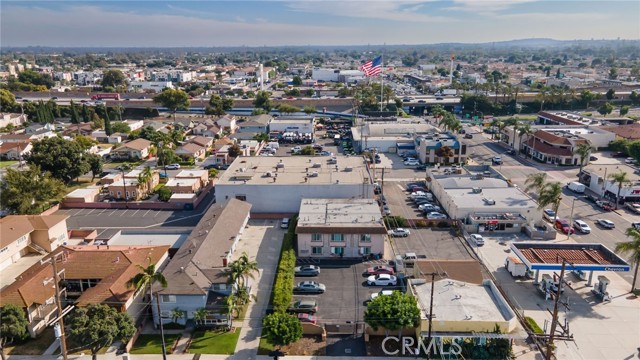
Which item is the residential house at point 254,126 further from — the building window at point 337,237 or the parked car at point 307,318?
the parked car at point 307,318

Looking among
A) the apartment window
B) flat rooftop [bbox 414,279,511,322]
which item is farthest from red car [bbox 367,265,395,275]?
the apartment window

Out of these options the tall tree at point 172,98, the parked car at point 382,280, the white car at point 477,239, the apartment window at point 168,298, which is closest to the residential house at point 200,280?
the apartment window at point 168,298

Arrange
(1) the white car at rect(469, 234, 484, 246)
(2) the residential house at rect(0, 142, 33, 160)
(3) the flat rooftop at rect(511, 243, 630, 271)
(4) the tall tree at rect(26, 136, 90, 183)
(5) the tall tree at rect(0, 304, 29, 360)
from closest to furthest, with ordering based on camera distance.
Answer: (5) the tall tree at rect(0, 304, 29, 360), (3) the flat rooftop at rect(511, 243, 630, 271), (1) the white car at rect(469, 234, 484, 246), (4) the tall tree at rect(26, 136, 90, 183), (2) the residential house at rect(0, 142, 33, 160)

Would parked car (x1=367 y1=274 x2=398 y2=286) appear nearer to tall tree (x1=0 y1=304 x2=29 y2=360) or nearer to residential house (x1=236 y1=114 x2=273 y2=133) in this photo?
tall tree (x1=0 y1=304 x2=29 y2=360)

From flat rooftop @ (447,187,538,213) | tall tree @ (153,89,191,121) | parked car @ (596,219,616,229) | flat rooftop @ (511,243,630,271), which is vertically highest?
tall tree @ (153,89,191,121)

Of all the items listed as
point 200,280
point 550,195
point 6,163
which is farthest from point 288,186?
point 6,163

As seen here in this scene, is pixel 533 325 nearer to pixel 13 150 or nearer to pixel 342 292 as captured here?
pixel 342 292

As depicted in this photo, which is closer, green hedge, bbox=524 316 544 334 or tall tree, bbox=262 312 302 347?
tall tree, bbox=262 312 302 347
